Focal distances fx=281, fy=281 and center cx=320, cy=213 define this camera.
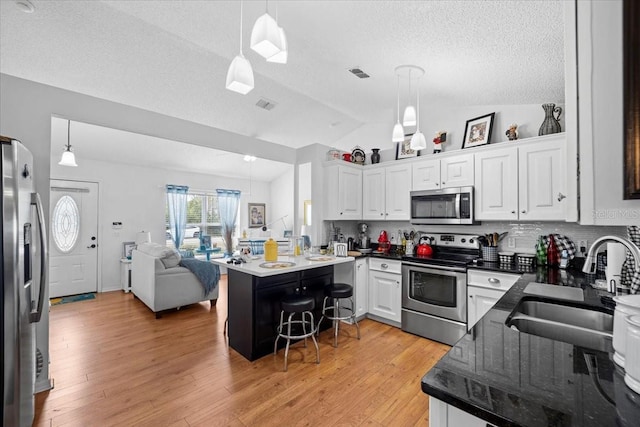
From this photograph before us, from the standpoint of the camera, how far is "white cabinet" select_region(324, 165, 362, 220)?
397 centimetres

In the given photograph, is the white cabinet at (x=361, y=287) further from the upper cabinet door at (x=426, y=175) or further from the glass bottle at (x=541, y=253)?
the glass bottle at (x=541, y=253)

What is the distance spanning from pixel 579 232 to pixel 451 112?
1.95 meters

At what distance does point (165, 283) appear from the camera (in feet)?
13.1

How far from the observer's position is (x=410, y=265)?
11.1ft

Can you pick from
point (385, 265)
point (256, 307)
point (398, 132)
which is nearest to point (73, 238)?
point (256, 307)

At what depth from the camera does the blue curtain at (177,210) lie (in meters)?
6.36

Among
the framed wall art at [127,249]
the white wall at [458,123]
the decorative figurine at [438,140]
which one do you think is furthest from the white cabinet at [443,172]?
the framed wall art at [127,249]

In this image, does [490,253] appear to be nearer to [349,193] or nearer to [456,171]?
[456,171]

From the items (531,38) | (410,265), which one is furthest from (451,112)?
(410,265)

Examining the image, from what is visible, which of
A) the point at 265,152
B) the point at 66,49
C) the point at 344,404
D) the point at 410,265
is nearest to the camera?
the point at 344,404

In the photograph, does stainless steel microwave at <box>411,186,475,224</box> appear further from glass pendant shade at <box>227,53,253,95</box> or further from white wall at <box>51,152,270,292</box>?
white wall at <box>51,152,270,292</box>

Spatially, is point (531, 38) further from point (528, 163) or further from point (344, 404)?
point (344, 404)

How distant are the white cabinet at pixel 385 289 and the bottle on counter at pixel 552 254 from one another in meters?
1.50

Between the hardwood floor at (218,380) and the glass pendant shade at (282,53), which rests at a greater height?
the glass pendant shade at (282,53)
